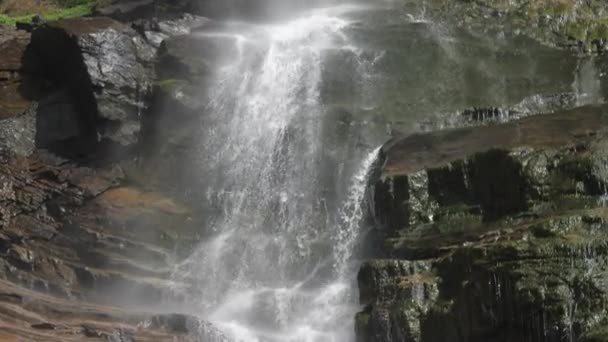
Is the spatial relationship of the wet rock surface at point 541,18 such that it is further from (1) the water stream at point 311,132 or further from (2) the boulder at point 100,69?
(2) the boulder at point 100,69

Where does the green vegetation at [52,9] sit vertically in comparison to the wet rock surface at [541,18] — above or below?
above

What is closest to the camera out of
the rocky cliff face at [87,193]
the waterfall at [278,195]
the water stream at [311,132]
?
the rocky cliff face at [87,193]

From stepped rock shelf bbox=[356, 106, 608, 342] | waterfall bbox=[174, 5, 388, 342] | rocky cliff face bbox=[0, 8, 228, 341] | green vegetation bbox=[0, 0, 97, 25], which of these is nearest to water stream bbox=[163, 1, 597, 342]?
waterfall bbox=[174, 5, 388, 342]

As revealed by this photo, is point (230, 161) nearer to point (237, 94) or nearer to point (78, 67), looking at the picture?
point (237, 94)

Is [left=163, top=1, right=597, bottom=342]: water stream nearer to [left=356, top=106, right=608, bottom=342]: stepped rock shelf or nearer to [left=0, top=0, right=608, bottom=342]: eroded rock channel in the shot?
[left=0, top=0, right=608, bottom=342]: eroded rock channel

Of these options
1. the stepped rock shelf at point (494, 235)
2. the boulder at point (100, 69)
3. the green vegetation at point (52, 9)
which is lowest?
the stepped rock shelf at point (494, 235)

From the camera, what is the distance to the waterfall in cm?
1912

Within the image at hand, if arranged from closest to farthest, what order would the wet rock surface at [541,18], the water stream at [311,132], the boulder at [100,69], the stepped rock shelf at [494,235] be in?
1. the stepped rock shelf at [494,235]
2. the water stream at [311,132]
3. the boulder at [100,69]
4. the wet rock surface at [541,18]

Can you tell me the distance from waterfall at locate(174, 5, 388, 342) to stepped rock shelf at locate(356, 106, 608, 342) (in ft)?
5.19

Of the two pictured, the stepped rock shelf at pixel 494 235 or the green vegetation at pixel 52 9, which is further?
the green vegetation at pixel 52 9

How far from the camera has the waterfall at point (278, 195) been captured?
62.7 ft

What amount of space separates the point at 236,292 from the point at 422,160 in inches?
199

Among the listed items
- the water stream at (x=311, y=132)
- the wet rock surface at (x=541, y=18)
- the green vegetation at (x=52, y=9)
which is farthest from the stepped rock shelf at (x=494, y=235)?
the green vegetation at (x=52, y=9)

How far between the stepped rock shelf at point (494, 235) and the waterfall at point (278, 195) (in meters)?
1.58
